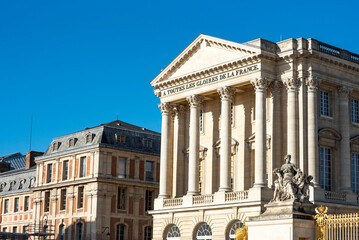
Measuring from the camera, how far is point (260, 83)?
43625 millimetres

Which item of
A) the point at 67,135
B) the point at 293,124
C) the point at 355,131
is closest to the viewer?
the point at 293,124

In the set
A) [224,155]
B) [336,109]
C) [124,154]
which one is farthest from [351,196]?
[124,154]

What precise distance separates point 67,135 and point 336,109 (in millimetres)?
31767

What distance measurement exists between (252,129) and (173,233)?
9.33 meters

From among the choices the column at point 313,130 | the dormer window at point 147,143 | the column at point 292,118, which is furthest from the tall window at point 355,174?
the dormer window at point 147,143

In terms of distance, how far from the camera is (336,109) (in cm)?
4553

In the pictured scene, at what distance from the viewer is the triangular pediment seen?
45344 millimetres

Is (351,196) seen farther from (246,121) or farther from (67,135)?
(67,135)

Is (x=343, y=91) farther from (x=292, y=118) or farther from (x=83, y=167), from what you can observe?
(x=83, y=167)

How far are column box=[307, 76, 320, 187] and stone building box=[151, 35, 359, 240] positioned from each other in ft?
0.21

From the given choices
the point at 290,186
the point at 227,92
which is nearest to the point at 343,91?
the point at 227,92

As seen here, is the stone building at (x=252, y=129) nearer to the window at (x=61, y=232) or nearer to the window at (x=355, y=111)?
the window at (x=355, y=111)

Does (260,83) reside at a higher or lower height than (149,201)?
higher

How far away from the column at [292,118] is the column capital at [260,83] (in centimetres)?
137
